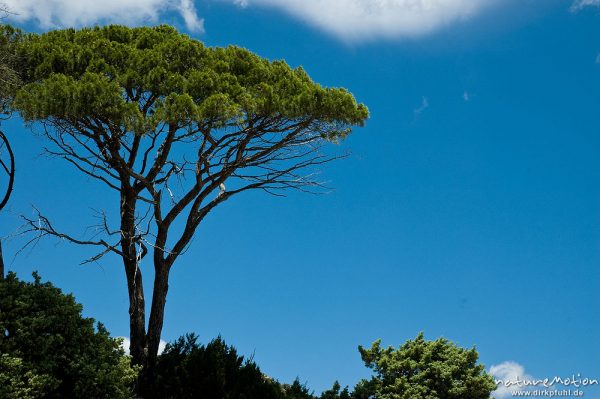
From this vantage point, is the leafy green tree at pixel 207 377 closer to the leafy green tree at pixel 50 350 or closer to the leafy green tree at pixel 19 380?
the leafy green tree at pixel 50 350

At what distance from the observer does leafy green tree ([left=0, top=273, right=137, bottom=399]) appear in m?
9.63

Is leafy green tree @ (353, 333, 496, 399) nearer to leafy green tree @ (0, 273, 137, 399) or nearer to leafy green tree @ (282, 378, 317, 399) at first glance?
leafy green tree @ (282, 378, 317, 399)

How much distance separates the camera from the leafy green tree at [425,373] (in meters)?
13.9

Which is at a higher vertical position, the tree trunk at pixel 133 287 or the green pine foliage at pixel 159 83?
the green pine foliage at pixel 159 83

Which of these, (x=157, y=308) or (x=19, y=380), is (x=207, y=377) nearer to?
(x=157, y=308)

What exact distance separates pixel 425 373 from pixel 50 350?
7.35 metres

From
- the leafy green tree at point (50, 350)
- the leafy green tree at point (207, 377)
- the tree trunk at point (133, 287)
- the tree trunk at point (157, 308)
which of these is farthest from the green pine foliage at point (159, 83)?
the leafy green tree at point (207, 377)

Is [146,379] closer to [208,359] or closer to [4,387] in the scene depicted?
[208,359]

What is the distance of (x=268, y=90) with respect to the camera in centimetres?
1280

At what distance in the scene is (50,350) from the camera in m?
10.1

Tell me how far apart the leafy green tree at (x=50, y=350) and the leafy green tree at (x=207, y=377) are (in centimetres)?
112

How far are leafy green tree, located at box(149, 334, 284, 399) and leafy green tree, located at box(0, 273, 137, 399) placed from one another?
3.68 ft

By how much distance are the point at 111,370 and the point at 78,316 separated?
0.95 m

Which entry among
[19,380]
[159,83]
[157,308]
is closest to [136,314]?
[157,308]
